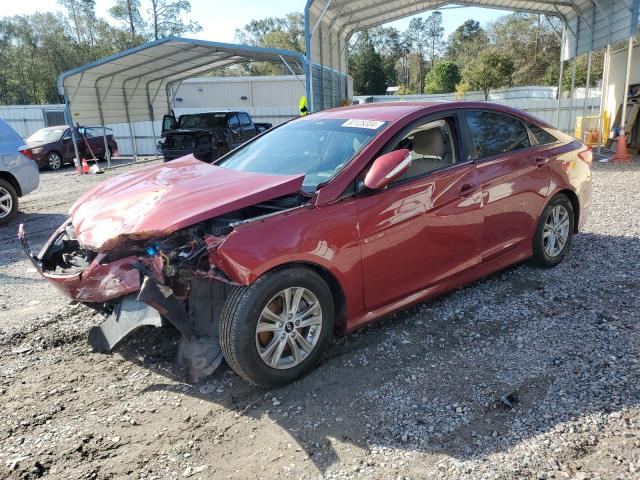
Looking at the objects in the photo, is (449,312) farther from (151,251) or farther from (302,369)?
(151,251)

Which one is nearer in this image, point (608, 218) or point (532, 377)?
point (532, 377)

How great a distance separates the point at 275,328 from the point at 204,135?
1176 cm

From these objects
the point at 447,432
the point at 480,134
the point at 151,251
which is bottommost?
the point at 447,432

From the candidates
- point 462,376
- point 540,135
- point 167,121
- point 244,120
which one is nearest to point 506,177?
point 540,135

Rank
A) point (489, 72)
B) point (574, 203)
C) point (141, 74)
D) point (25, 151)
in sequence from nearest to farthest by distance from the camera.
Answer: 1. point (574, 203)
2. point (25, 151)
3. point (141, 74)
4. point (489, 72)

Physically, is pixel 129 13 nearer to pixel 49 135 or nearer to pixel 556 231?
pixel 49 135

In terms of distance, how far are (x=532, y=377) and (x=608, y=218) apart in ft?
15.2

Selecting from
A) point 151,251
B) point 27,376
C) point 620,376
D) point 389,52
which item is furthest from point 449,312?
point 389,52

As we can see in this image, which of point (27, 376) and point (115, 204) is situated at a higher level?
point (115, 204)

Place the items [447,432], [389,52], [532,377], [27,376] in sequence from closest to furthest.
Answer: [447,432] → [532,377] → [27,376] → [389,52]

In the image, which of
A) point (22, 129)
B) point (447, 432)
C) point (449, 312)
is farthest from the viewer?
point (22, 129)

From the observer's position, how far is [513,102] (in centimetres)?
2200

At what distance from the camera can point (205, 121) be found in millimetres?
14758

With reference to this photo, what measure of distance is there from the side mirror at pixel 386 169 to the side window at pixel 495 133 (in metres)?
1.08
